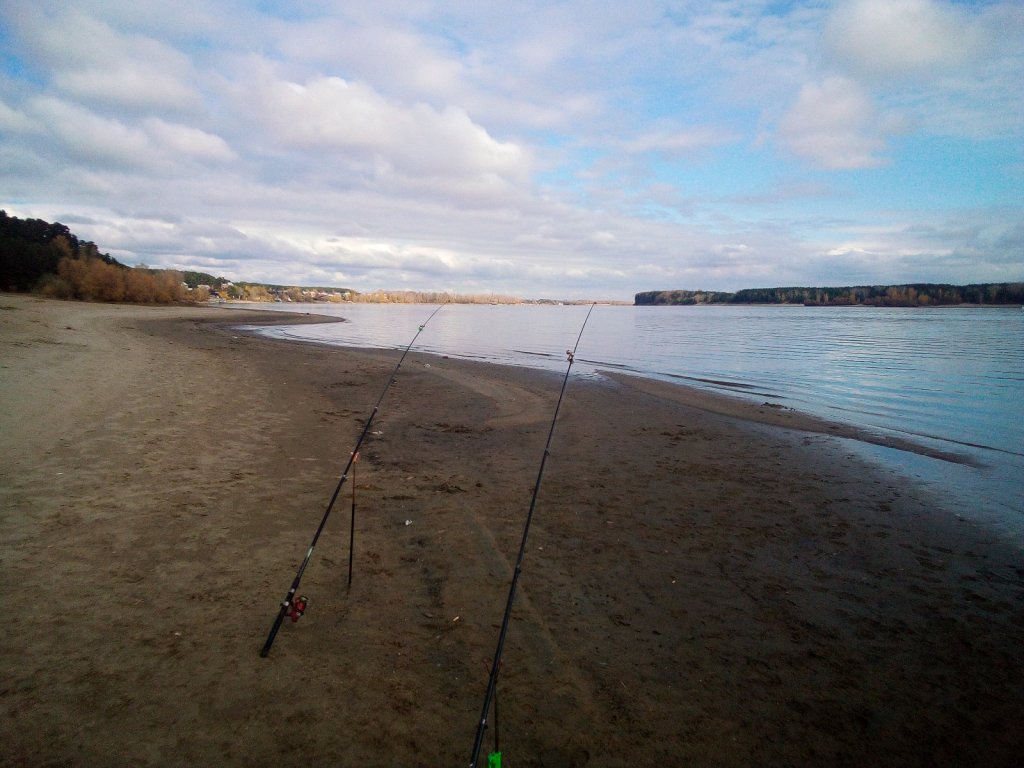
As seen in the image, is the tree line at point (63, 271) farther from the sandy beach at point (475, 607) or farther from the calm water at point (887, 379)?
the sandy beach at point (475, 607)

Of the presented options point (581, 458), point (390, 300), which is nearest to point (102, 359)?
point (581, 458)

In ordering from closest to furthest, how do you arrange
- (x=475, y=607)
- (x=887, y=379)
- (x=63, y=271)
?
1. (x=475, y=607)
2. (x=887, y=379)
3. (x=63, y=271)

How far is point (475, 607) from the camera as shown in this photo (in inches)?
177

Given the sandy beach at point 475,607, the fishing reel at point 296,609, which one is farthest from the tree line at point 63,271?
the fishing reel at point 296,609

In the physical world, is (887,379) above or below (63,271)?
below

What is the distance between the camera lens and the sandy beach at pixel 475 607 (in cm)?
312

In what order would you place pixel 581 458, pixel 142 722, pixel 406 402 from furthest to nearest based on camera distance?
pixel 406 402
pixel 581 458
pixel 142 722

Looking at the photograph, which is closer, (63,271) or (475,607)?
(475,607)

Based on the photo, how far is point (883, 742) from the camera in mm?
3270

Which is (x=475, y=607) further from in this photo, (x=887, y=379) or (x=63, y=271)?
(x=63, y=271)

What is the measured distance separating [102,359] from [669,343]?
31573 mm

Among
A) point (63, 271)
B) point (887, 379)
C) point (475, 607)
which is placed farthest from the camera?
point (63, 271)

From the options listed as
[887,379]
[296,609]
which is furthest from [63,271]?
[887,379]

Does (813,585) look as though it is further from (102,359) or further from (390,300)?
(390,300)
